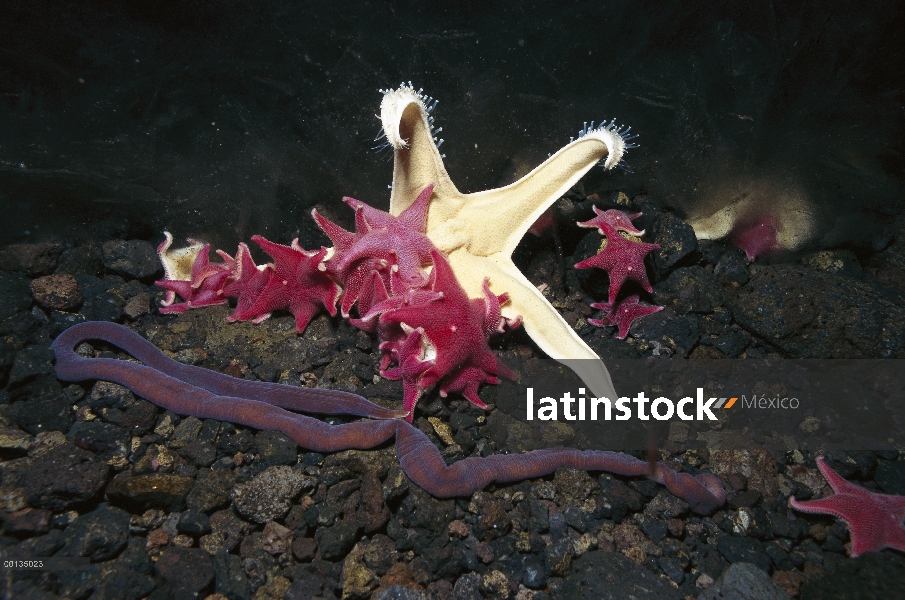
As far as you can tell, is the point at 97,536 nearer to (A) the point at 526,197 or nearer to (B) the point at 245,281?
(B) the point at 245,281

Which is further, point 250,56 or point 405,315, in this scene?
point 250,56

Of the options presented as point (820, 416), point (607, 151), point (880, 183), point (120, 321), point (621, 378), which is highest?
point (607, 151)

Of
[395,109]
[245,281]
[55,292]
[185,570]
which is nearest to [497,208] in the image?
[395,109]

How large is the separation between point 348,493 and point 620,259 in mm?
2371

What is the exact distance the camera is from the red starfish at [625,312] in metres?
3.13

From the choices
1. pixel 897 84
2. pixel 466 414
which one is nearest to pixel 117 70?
pixel 466 414

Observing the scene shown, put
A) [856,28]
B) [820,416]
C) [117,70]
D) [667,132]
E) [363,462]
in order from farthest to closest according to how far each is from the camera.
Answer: [667,132], [856,28], [820,416], [117,70], [363,462]

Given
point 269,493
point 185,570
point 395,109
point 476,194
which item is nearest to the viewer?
point 185,570

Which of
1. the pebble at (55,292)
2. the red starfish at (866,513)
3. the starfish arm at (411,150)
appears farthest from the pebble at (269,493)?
the red starfish at (866,513)

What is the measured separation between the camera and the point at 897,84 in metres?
3.14

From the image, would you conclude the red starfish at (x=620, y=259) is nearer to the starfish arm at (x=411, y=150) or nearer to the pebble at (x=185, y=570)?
the starfish arm at (x=411, y=150)

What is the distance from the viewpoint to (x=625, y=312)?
3.14 metres

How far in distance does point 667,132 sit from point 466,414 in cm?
273

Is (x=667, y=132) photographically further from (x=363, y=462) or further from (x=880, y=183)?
(x=363, y=462)
